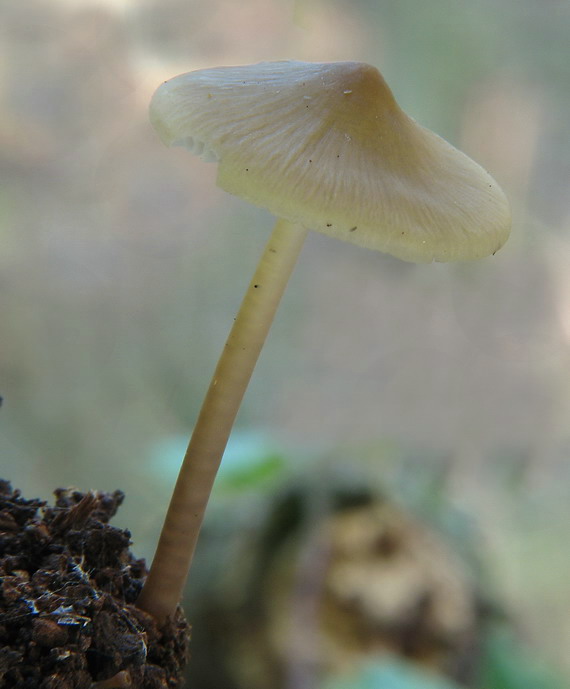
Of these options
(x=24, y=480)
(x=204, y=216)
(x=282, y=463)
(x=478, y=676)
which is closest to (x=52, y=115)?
(x=204, y=216)

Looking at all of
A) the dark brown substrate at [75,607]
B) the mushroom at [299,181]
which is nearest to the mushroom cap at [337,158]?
the mushroom at [299,181]

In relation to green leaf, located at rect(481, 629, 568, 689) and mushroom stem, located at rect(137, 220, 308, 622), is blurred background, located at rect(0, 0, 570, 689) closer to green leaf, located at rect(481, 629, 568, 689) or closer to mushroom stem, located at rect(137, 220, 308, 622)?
green leaf, located at rect(481, 629, 568, 689)

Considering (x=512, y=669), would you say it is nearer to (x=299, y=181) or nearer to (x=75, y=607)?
(x=75, y=607)

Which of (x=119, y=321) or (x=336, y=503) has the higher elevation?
(x=119, y=321)

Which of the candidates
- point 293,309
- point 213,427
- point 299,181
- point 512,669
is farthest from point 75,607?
point 293,309

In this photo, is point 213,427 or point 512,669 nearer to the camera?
point 213,427

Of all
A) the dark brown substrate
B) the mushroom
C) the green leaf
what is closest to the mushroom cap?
the mushroom

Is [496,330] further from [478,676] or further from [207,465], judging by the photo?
[207,465]
